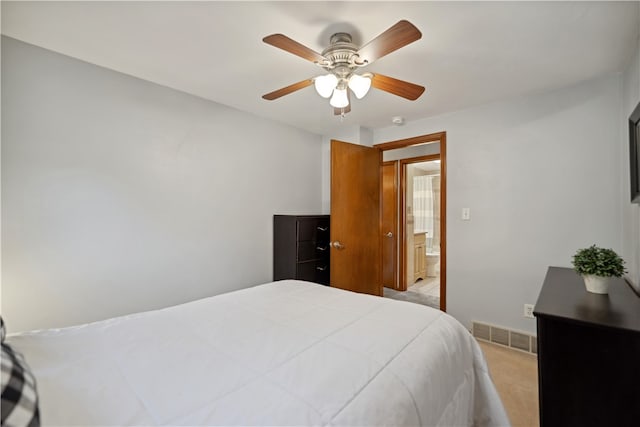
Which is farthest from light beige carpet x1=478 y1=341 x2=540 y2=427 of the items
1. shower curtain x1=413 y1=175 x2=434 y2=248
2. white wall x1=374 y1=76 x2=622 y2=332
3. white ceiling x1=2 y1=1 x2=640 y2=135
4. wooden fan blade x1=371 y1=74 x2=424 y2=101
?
shower curtain x1=413 y1=175 x2=434 y2=248

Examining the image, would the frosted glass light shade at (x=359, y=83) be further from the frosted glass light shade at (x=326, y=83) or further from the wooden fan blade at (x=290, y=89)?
the wooden fan blade at (x=290, y=89)

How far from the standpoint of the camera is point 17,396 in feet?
1.65

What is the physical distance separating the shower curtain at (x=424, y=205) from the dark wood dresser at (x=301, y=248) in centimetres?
290

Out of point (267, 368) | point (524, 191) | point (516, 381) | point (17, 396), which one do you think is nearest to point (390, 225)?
point (524, 191)

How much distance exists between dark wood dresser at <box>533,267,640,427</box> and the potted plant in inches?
4.7

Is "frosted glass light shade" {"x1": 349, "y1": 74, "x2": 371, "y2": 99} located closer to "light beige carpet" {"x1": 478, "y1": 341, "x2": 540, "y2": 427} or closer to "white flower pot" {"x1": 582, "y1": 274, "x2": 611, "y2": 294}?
"white flower pot" {"x1": 582, "y1": 274, "x2": 611, "y2": 294}

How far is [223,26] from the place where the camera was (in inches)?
61.1

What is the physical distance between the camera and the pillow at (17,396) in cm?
47

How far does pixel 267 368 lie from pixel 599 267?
5.65ft

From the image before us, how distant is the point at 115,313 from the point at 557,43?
3377 mm

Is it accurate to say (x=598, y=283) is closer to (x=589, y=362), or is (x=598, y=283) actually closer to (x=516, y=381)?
(x=589, y=362)

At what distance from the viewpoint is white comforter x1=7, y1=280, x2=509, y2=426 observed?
0.73m

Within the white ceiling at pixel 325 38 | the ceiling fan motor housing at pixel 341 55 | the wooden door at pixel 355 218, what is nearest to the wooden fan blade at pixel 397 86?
the ceiling fan motor housing at pixel 341 55

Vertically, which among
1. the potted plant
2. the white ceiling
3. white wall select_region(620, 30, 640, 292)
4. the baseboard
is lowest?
the baseboard
